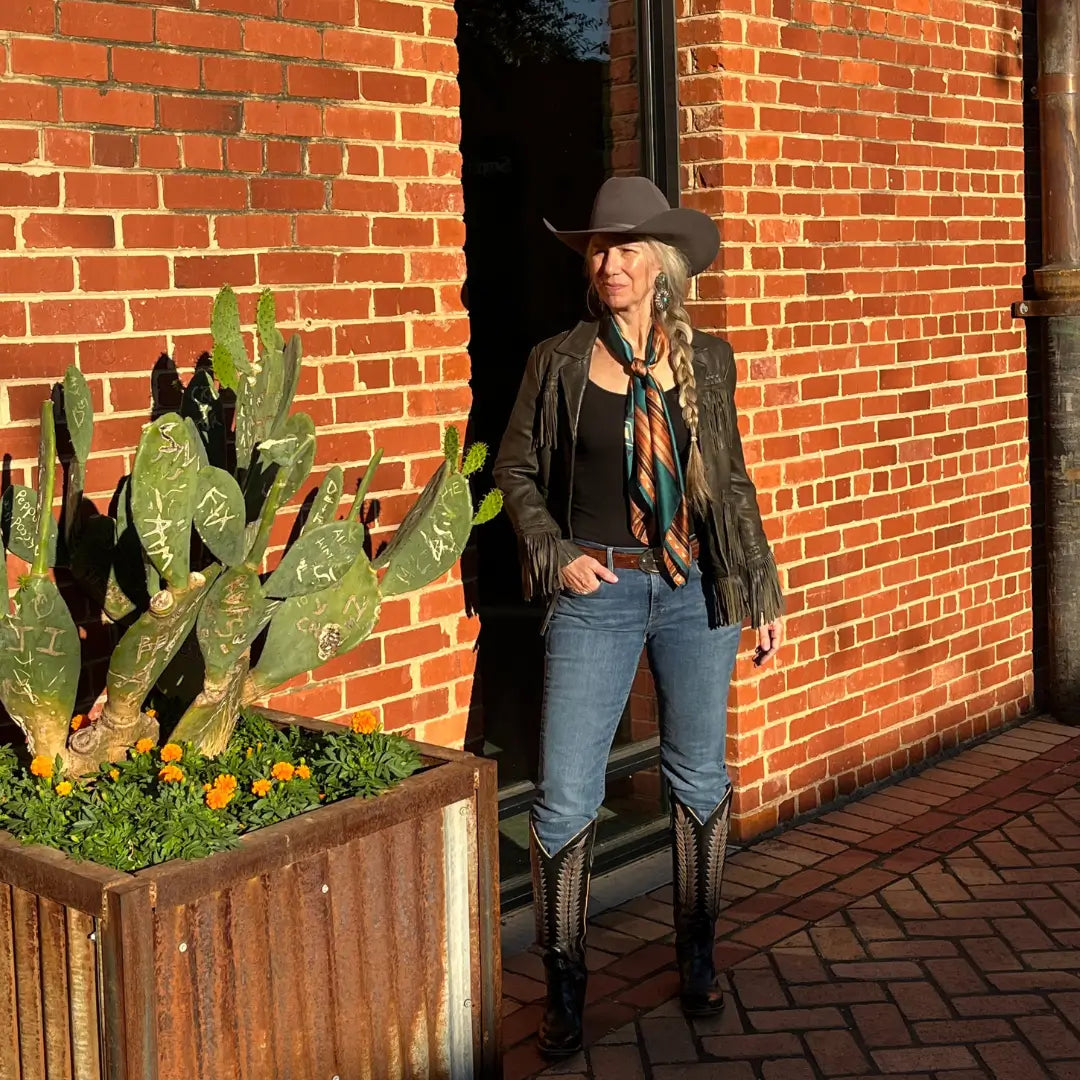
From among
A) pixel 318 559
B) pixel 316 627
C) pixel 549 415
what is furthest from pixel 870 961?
pixel 318 559

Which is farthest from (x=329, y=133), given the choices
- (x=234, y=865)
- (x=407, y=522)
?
(x=234, y=865)

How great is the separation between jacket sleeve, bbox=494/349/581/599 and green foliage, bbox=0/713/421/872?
0.77 metres

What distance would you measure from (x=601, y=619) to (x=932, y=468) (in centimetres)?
283

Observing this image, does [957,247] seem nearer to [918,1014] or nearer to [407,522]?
[918,1014]

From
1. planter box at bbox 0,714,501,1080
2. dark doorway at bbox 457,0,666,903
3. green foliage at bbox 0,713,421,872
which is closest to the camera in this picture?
planter box at bbox 0,714,501,1080

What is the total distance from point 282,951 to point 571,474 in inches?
60.4

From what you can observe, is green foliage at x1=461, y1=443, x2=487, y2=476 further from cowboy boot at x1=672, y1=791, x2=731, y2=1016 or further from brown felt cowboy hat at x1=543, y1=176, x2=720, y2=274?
cowboy boot at x1=672, y1=791, x2=731, y2=1016

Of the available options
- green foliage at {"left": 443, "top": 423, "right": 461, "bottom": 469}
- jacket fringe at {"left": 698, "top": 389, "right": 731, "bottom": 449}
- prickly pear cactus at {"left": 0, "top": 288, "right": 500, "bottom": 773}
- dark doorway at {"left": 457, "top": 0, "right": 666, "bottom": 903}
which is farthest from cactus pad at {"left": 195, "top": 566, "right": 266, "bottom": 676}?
dark doorway at {"left": 457, "top": 0, "right": 666, "bottom": 903}

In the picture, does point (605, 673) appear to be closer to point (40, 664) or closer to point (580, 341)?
point (580, 341)

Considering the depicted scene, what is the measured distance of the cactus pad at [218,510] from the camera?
297 centimetres

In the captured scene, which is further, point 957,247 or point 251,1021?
point 957,247

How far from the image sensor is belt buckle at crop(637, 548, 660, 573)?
4066mm

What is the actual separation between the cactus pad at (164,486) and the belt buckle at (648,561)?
1.39 m

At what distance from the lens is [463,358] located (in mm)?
4598
